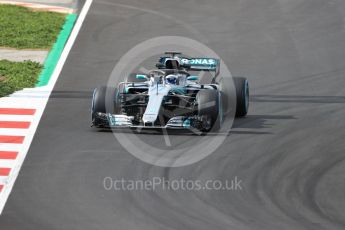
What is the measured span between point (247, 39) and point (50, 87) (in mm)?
6821

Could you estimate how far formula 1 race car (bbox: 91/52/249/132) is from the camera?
2166cm

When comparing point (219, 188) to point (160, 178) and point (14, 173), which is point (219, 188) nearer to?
point (160, 178)

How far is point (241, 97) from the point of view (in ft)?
75.6

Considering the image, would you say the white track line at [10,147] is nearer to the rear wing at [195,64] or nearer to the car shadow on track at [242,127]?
the car shadow on track at [242,127]

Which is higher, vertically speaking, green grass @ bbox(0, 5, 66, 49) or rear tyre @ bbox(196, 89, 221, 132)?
green grass @ bbox(0, 5, 66, 49)

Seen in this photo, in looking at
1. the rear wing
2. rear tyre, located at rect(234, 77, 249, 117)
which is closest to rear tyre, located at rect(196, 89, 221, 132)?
rear tyre, located at rect(234, 77, 249, 117)

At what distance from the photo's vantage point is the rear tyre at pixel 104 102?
71.5 ft

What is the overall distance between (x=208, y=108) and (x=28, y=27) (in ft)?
39.5

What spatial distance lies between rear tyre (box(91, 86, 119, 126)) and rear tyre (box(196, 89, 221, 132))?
174 cm

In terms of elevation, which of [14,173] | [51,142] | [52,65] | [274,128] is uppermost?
[52,65]

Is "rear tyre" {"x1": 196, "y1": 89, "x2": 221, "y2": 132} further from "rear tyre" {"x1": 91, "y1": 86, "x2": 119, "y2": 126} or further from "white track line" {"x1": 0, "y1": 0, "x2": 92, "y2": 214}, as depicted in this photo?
"white track line" {"x1": 0, "y1": 0, "x2": 92, "y2": 214}

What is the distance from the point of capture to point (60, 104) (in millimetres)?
24484

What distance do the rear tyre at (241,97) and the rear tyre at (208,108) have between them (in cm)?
126

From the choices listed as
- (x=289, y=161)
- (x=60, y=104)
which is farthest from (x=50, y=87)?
(x=289, y=161)
